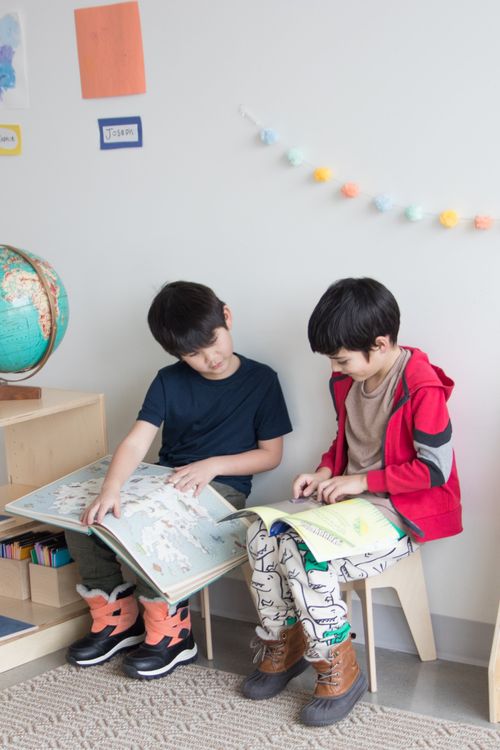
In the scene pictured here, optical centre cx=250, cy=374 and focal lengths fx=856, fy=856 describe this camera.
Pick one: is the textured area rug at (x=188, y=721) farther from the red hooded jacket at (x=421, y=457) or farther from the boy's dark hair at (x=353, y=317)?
the boy's dark hair at (x=353, y=317)

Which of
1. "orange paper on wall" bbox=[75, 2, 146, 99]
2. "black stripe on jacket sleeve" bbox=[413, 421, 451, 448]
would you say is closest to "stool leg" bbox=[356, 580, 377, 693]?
"black stripe on jacket sleeve" bbox=[413, 421, 451, 448]

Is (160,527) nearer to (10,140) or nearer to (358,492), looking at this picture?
(358,492)

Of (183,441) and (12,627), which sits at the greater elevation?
(183,441)

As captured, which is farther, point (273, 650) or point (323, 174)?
point (323, 174)

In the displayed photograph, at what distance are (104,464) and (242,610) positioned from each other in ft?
1.86

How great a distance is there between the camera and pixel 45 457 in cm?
242

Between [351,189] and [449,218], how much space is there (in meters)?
0.25

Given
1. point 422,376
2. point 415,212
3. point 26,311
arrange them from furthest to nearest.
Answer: point 26,311
point 415,212
point 422,376

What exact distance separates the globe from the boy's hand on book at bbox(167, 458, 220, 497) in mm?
451

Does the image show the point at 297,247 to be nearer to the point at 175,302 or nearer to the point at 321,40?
the point at 175,302

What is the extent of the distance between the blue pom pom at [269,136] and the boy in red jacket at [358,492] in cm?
49

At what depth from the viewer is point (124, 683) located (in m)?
1.98

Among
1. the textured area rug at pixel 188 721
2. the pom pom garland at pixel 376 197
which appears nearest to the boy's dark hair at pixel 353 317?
the pom pom garland at pixel 376 197

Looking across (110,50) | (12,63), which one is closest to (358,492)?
(110,50)
